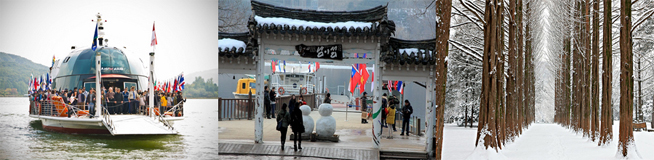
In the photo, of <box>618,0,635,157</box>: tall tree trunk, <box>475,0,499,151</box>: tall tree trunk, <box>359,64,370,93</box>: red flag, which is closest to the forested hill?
<box>359,64,370,93</box>: red flag

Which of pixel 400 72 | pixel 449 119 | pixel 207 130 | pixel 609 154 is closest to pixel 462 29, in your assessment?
pixel 449 119

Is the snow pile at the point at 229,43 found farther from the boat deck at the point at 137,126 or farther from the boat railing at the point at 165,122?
the boat deck at the point at 137,126

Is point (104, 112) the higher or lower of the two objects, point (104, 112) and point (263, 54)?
the lower

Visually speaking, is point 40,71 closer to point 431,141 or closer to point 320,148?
point 320,148

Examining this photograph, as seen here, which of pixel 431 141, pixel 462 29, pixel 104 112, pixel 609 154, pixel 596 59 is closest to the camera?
pixel 431 141

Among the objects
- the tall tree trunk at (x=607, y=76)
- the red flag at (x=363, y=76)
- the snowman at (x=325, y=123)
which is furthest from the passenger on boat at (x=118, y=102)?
the tall tree trunk at (x=607, y=76)

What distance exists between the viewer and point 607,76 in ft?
26.2

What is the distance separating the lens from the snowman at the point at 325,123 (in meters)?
6.79

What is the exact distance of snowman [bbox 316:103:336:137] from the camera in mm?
6789

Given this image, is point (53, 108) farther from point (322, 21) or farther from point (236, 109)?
point (322, 21)

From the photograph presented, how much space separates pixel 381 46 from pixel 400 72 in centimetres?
49

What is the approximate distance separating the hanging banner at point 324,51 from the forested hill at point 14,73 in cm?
380

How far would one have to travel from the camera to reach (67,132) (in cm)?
665

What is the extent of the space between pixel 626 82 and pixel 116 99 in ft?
25.0
